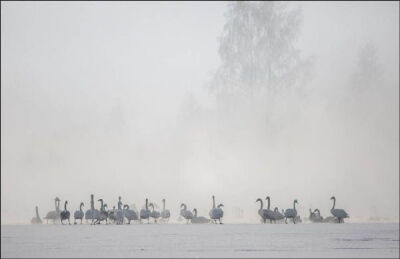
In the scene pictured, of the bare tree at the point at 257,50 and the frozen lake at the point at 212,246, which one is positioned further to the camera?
the bare tree at the point at 257,50

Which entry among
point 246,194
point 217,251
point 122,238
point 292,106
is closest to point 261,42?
point 292,106

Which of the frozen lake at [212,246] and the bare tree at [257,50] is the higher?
the bare tree at [257,50]

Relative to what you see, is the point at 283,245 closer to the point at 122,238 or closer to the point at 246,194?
the point at 122,238

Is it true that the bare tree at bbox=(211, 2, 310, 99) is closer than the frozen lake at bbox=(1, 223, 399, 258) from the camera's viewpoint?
No

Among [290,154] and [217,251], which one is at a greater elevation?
[290,154]

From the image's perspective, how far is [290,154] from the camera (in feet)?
165

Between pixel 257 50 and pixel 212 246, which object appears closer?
pixel 212 246

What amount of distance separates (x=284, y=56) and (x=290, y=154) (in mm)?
7057

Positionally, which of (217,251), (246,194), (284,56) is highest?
(284,56)

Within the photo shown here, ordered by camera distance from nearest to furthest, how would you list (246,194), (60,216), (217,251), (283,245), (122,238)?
(217,251) < (283,245) < (122,238) < (60,216) < (246,194)

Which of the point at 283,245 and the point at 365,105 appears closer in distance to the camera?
the point at 283,245

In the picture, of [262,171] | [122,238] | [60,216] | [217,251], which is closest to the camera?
[217,251]

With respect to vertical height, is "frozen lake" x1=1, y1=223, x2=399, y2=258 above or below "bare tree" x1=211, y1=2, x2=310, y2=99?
below

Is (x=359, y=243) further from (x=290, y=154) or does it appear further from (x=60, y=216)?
(x=290, y=154)
